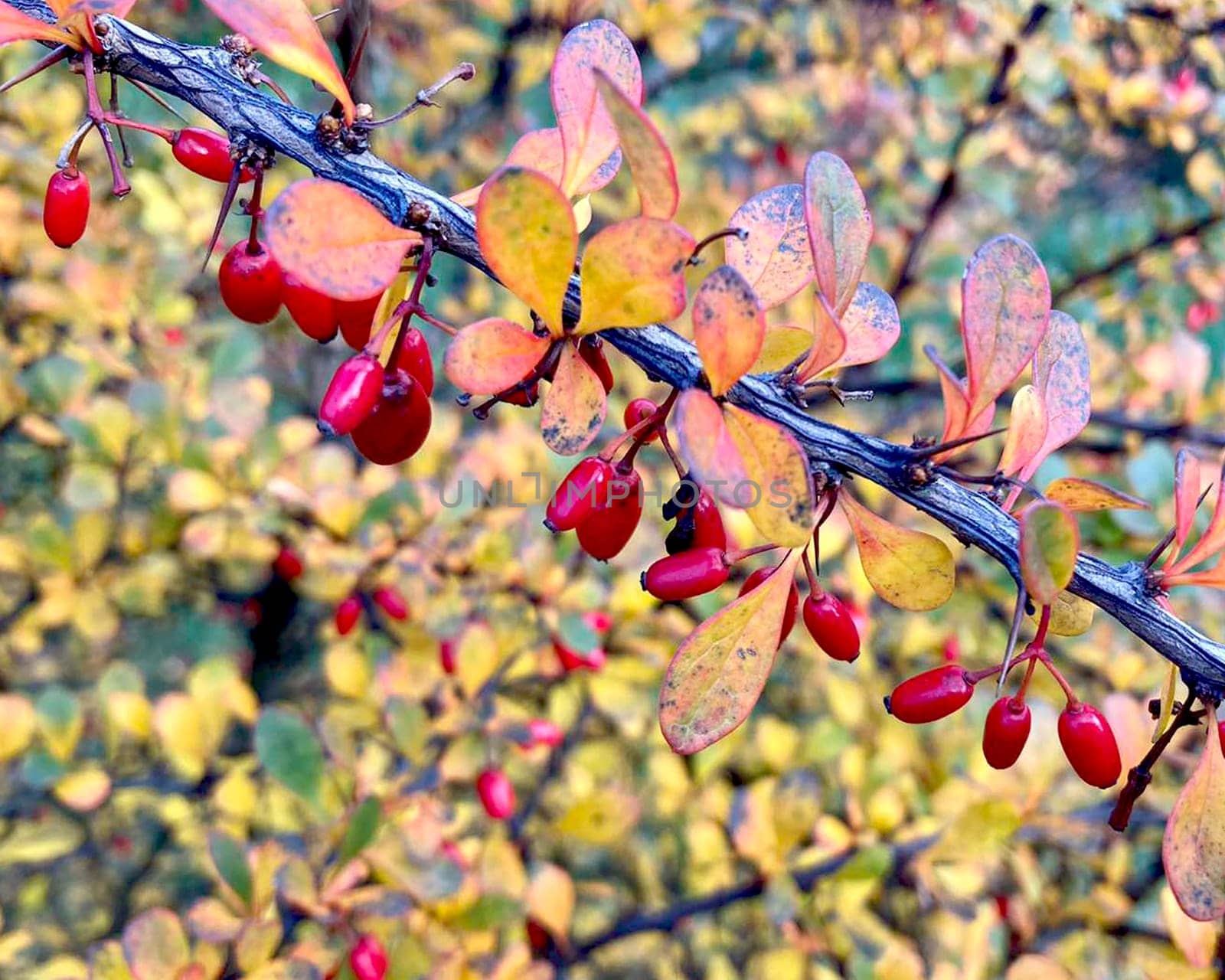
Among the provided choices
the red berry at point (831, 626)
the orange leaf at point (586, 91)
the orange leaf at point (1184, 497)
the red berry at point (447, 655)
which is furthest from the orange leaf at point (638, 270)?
the red berry at point (447, 655)

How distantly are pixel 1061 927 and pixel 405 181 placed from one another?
135cm

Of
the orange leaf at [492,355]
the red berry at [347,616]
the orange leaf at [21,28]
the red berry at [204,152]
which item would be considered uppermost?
the orange leaf at [21,28]

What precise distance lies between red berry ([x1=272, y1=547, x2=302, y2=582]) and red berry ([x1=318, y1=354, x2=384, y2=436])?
103cm

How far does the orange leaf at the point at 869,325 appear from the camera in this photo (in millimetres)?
600

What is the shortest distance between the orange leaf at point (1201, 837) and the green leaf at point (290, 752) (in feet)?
2.80

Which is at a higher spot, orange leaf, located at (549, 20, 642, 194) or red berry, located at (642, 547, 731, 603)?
orange leaf, located at (549, 20, 642, 194)

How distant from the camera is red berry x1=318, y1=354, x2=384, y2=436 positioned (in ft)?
1.54

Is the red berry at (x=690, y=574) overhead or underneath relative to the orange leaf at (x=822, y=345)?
underneath

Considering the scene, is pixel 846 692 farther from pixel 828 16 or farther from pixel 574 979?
pixel 828 16

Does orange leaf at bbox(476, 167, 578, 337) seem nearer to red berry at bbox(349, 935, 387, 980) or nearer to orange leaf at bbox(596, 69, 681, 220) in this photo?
orange leaf at bbox(596, 69, 681, 220)

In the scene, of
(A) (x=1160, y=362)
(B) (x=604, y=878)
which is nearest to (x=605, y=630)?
(B) (x=604, y=878)

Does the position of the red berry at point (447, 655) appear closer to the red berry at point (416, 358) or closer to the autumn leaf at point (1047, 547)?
the red berry at point (416, 358)

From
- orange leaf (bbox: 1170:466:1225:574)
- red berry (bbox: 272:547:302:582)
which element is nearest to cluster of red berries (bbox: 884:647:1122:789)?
orange leaf (bbox: 1170:466:1225:574)

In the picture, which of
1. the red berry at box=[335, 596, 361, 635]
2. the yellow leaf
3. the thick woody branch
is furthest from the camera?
the red berry at box=[335, 596, 361, 635]
